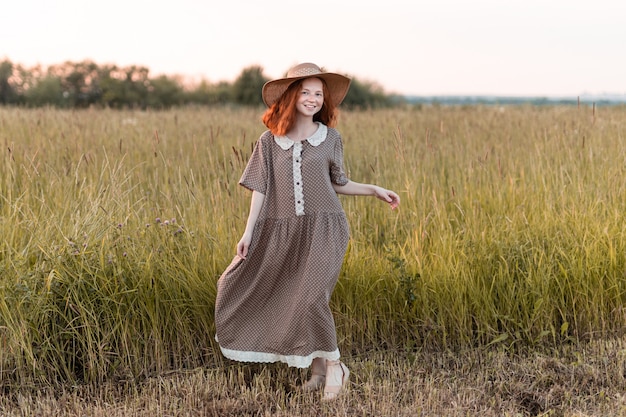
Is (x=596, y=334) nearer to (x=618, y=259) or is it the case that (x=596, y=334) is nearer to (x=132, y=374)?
(x=618, y=259)

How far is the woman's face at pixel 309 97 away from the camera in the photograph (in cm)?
274

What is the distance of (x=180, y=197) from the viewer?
13.2ft

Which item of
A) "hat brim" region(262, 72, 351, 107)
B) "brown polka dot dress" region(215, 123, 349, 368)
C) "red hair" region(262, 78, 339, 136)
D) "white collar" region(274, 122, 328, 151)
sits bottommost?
"brown polka dot dress" region(215, 123, 349, 368)

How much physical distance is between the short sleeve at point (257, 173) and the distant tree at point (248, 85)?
15.5m

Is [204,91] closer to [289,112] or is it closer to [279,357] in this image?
[289,112]

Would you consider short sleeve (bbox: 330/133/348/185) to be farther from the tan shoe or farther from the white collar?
the tan shoe

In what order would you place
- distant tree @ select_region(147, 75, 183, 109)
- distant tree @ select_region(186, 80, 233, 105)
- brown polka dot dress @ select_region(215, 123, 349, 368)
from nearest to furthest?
brown polka dot dress @ select_region(215, 123, 349, 368)
distant tree @ select_region(147, 75, 183, 109)
distant tree @ select_region(186, 80, 233, 105)

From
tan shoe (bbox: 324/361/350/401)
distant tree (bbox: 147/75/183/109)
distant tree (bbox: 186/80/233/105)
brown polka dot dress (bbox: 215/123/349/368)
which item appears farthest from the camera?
distant tree (bbox: 186/80/233/105)

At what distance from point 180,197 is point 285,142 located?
1.43 m

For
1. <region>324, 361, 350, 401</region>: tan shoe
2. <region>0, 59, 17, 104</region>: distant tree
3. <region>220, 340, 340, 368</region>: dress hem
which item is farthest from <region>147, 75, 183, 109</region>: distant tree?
<region>324, 361, 350, 401</region>: tan shoe

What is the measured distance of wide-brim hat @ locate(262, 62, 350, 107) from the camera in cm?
273

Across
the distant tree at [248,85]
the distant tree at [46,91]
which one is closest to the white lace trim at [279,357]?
the distant tree at [248,85]

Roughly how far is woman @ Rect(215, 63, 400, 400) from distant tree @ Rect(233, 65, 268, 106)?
15470 mm

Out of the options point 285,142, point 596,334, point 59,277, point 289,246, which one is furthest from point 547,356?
point 59,277
